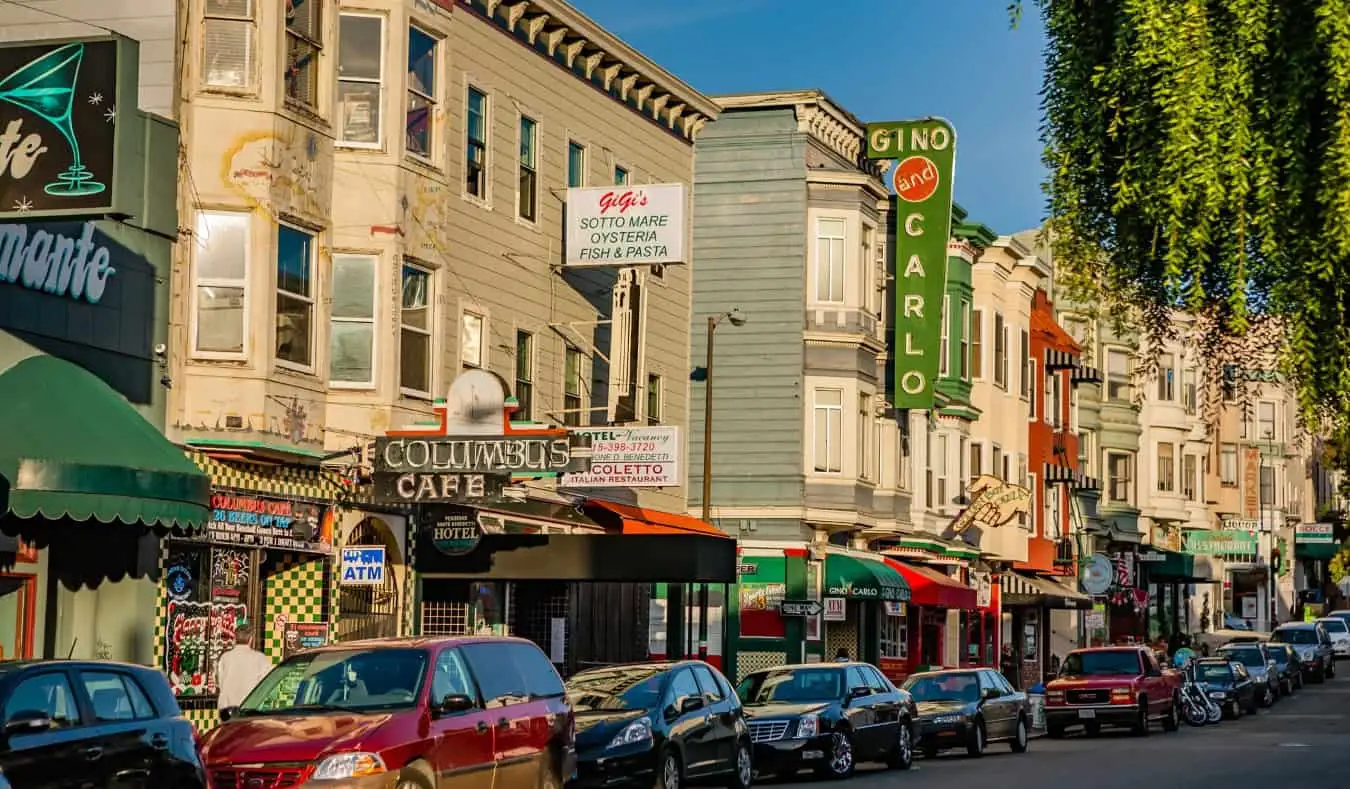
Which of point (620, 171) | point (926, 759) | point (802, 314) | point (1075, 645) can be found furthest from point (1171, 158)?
point (1075, 645)

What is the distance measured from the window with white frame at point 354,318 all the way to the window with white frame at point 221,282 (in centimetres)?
302

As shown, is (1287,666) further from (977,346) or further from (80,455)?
(80,455)

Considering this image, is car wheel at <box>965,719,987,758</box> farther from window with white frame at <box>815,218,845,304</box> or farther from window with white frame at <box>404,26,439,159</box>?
window with white frame at <box>815,218,845,304</box>

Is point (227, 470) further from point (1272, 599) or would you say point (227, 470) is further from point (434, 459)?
point (1272, 599)

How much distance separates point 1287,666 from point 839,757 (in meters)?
36.7

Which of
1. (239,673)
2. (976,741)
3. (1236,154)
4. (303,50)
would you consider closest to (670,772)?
(239,673)

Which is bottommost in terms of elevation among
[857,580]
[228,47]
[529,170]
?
[857,580]

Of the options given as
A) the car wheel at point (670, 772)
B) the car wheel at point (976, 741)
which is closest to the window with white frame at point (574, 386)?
the car wheel at point (976, 741)

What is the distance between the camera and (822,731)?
27203 millimetres

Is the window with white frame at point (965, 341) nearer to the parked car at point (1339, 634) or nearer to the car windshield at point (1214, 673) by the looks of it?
the car windshield at point (1214, 673)

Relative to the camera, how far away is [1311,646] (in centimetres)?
7050

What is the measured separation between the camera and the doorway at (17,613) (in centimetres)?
→ 2266

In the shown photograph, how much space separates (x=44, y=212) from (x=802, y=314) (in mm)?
27974

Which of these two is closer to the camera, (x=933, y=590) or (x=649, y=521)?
(x=649, y=521)
